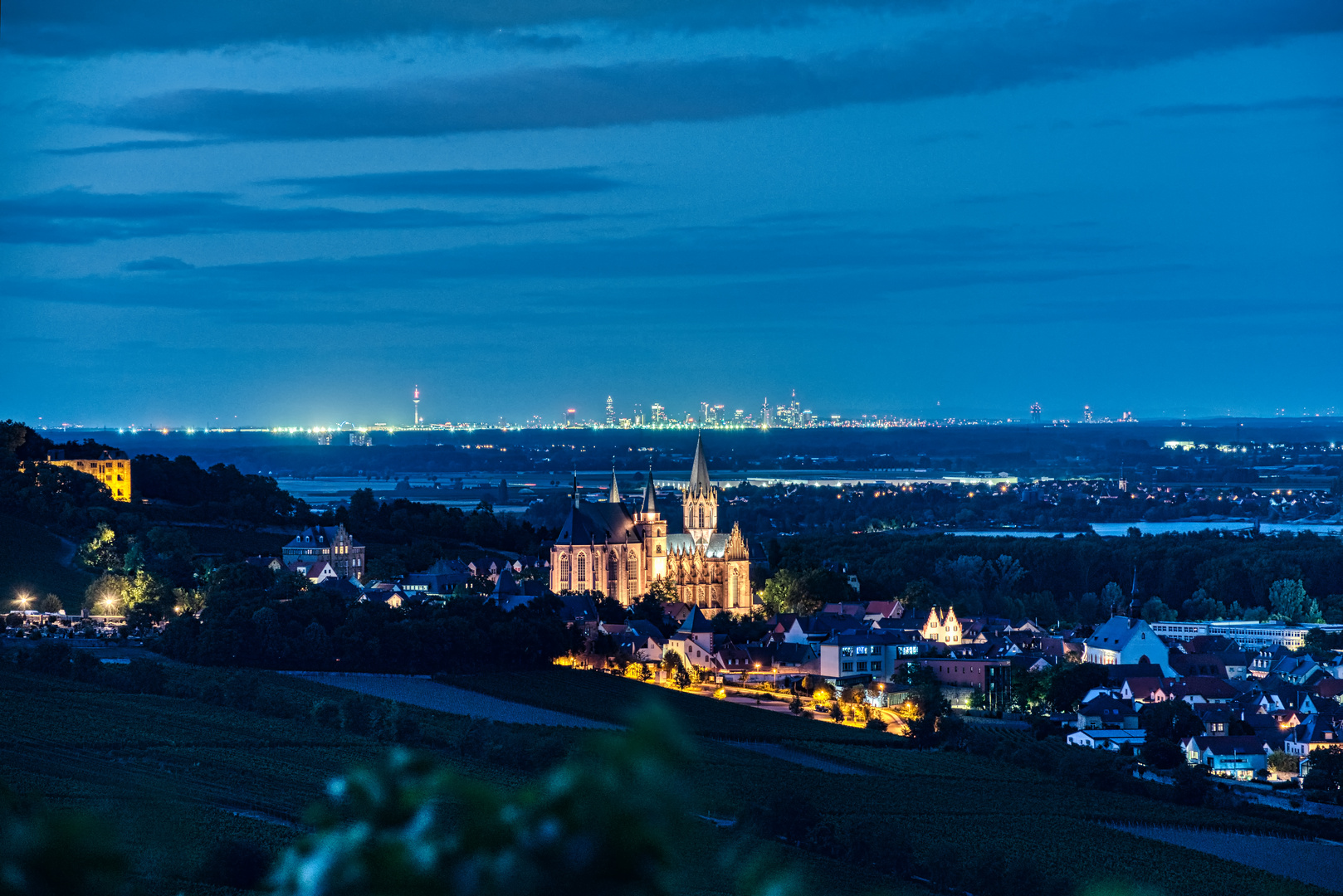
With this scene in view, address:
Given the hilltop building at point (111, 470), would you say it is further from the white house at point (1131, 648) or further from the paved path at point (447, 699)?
the white house at point (1131, 648)

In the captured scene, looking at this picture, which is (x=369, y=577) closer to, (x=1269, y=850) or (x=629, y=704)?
(x=629, y=704)

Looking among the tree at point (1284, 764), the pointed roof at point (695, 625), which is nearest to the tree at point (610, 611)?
the pointed roof at point (695, 625)

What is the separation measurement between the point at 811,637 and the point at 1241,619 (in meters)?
25.4

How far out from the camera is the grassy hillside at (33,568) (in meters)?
50.8

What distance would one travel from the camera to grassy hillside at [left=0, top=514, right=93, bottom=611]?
50812mm

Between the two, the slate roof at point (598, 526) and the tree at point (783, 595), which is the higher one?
the slate roof at point (598, 526)

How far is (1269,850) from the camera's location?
98.7 feet

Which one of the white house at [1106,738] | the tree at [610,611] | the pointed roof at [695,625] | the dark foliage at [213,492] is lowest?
the white house at [1106,738]

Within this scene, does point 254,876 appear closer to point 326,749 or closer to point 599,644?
point 326,749

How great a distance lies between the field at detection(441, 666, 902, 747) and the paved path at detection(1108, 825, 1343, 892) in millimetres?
10144

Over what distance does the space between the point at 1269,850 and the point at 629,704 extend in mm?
16706

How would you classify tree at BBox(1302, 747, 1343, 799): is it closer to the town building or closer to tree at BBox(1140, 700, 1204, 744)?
tree at BBox(1140, 700, 1204, 744)

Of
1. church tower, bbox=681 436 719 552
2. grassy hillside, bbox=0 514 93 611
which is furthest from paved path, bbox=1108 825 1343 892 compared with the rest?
church tower, bbox=681 436 719 552

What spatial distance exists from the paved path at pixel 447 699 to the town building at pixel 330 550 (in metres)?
19.0
